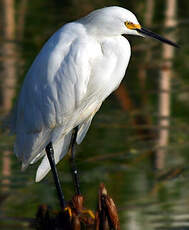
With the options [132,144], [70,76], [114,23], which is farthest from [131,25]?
[132,144]

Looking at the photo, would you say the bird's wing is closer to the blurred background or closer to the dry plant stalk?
the dry plant stalk

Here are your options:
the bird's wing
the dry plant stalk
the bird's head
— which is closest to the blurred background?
the bird's wing

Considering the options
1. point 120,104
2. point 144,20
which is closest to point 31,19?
point 144,20

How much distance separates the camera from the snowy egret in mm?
3672

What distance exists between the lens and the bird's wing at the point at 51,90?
12.1 feet

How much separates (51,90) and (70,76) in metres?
0.13

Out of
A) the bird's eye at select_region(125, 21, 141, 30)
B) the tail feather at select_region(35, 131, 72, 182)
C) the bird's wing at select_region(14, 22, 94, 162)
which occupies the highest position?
the bird's eye at select_region(125, 21, 141, 30)

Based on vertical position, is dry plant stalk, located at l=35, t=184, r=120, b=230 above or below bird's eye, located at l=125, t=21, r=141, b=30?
below

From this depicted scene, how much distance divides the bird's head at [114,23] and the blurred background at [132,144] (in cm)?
163

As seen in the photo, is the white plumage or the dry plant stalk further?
the white plumage

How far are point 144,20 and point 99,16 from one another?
254 inches

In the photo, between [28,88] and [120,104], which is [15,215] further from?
[120,104]

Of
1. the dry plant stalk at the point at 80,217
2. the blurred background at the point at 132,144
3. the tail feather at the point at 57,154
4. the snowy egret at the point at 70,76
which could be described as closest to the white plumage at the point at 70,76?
the snowy egret at the point at 70,76

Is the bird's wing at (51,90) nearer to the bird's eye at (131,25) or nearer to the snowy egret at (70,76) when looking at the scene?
the snowy egret at (70,76)
